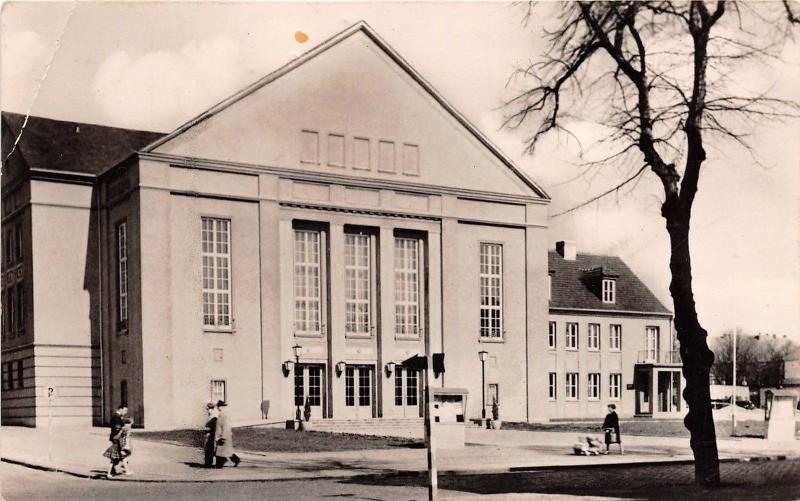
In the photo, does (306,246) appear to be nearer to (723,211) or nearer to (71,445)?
(71,445)

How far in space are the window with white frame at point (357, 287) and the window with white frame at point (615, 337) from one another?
576 inches

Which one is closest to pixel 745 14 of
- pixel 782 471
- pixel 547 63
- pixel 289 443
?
pixel 547 63

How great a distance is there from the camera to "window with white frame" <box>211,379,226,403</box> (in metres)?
22.9

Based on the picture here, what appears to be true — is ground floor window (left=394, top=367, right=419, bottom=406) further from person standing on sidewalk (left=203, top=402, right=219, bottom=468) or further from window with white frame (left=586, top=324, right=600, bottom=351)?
window with white frame (left=586, top=324, right=600, bottom=351)

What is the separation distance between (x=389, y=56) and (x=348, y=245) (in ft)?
33.3

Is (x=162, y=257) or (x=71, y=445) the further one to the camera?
(x=162, y=257)

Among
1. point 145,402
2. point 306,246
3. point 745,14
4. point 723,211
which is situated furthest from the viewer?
point 306,246

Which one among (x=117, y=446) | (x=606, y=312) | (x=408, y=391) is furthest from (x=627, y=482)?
(x=606, y=312)

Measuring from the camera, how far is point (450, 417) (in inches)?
933

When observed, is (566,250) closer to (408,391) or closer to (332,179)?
(408,391)

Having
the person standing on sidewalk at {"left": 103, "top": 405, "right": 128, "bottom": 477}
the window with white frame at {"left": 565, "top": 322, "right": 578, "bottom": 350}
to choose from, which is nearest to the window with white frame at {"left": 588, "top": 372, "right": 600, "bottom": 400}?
the window with white frame at {"left": 565, "top": 322, "right": 578, "bottom": 350}

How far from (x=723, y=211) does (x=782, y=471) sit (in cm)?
592

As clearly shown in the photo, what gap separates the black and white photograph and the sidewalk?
4.8 inches

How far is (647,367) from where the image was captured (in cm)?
3956
